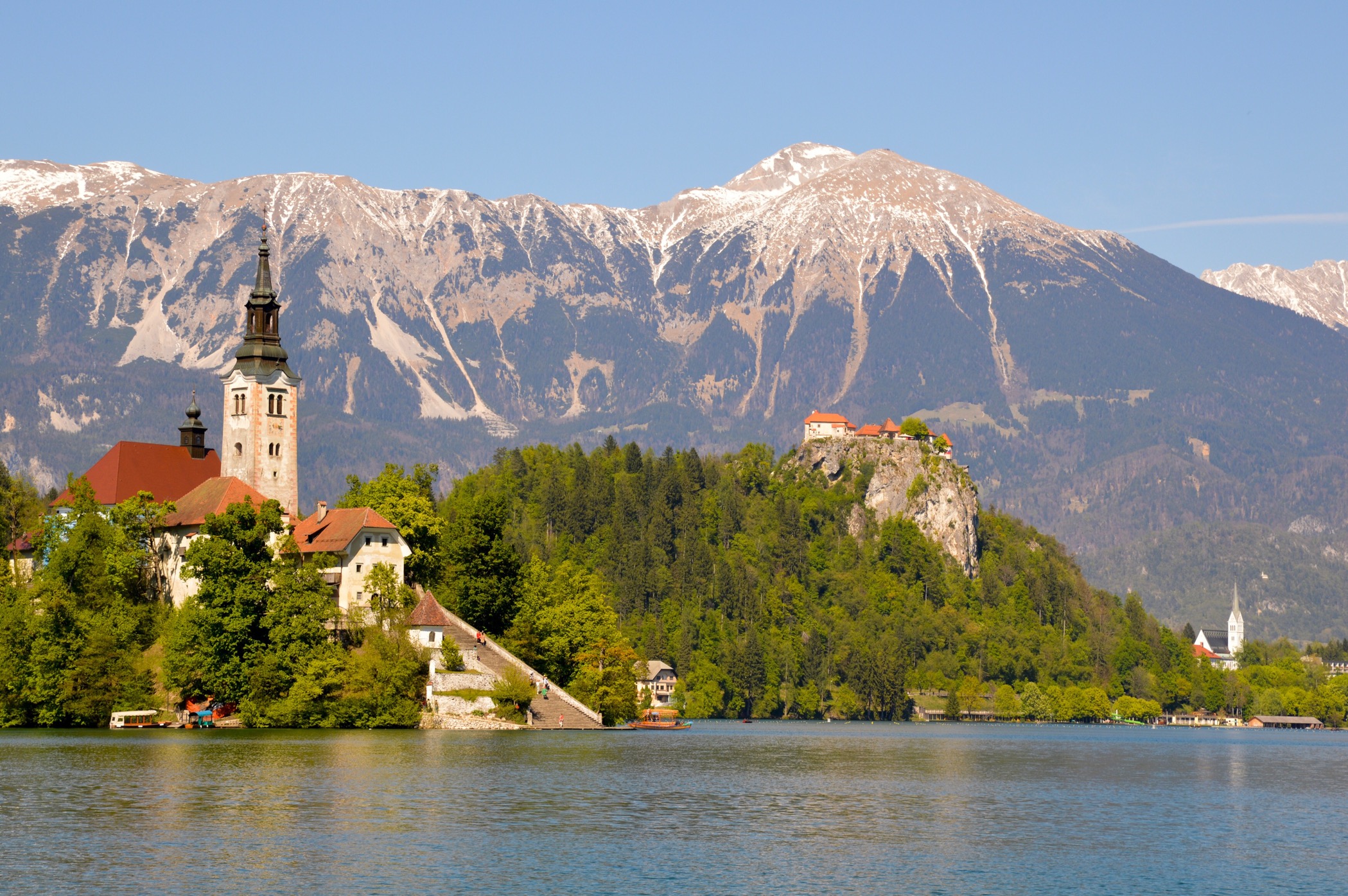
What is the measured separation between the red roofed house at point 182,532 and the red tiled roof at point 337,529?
4088 millimetres

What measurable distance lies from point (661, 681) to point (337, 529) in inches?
3231

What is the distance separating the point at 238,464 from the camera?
430 ft

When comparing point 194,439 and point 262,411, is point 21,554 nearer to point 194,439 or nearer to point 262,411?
point 194,439

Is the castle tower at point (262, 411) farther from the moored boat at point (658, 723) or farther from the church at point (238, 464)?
the moored boat at point (658, 723)

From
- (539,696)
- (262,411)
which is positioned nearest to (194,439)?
(262,411)

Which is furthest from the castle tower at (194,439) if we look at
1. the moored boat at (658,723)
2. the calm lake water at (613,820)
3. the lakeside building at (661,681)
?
the lakeside building at (661,681)


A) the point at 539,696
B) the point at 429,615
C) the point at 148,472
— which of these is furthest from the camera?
the point at 148,472

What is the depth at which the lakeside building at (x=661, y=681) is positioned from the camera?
192250 millimetres

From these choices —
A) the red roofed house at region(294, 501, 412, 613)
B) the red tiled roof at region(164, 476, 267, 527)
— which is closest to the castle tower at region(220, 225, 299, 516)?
the red tiled roof at region(164, 476, 267, 527)

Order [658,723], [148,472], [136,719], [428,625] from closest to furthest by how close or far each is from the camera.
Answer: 1. [136,719]
2. [428,625]
3. [148,472]
4. [658,723]

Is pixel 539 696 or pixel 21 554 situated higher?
pixel 21 554

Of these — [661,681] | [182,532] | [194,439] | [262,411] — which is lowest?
[661,681]

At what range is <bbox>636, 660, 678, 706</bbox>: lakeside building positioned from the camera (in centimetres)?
19225

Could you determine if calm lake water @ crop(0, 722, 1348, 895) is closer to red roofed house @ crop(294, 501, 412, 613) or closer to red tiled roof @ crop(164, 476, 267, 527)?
red roofed house @ crop(294, 501, 412, 613)
